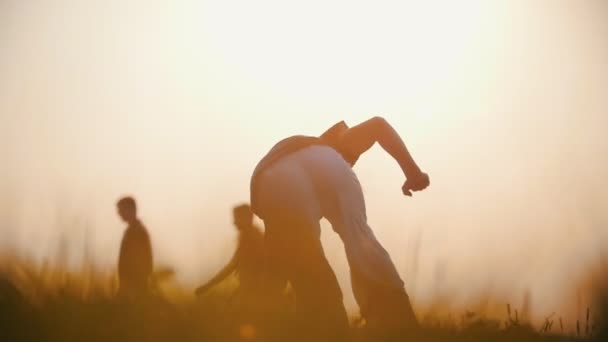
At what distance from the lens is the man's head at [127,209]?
8.69 m

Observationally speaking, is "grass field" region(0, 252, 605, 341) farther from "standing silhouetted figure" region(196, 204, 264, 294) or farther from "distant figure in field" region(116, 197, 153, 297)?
"distant figure in field" region(116, 197, 153, 297)

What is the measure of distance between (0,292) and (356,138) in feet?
6.88

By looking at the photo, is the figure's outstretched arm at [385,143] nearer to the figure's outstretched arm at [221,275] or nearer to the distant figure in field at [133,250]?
the figure's outstretched arm at [221,275]

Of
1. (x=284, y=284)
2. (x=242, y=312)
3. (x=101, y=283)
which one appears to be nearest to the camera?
(x=242, y=312)

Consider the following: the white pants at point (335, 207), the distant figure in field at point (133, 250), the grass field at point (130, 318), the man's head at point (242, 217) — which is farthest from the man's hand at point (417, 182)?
the man's head at point (242, 217)

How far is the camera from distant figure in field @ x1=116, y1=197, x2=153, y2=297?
22.0 ft

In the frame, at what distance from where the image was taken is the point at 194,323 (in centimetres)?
446

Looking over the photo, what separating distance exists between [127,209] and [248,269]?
2.63 m

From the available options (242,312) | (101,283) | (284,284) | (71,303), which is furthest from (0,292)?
(284,284)

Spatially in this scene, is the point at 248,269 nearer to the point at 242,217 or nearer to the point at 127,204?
the point at 242,217

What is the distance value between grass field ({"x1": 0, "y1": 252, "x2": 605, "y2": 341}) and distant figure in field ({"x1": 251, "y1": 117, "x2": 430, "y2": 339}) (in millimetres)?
175

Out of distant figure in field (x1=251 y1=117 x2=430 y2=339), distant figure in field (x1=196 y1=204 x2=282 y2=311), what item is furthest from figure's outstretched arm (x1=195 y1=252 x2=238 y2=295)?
distant figure in field (x1=251 y1=117 x2=430 y2=339)

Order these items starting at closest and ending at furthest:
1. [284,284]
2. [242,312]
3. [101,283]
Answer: [242,312]
[101,283]
[284,284]

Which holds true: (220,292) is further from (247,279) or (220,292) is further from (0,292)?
(0,292)
